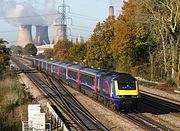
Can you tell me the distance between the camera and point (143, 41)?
5803 centimetres

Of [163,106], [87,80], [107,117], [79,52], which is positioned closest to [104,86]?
[107,117]

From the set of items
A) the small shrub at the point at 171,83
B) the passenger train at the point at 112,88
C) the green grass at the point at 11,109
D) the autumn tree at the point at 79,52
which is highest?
the autumn tree at the point at 79,52

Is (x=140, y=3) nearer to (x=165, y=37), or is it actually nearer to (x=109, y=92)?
(x=165, y=37)

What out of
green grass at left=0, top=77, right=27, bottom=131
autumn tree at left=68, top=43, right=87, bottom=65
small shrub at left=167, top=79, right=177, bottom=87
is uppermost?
autumn tree at left=68, top=43, right=87, bottom=65

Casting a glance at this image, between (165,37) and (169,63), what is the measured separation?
10.8 feet

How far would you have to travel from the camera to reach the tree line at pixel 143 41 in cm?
4694

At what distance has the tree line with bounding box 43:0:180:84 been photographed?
46.9 m

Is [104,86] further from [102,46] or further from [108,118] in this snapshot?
[102,46]

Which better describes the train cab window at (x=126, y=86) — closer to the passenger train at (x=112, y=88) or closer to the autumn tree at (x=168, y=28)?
the passenger train at (x=112, y=88)

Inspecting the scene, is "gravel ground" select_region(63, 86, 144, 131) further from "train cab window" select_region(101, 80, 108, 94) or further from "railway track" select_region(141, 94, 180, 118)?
"railway track" select_region(141, 94, 180, 118)

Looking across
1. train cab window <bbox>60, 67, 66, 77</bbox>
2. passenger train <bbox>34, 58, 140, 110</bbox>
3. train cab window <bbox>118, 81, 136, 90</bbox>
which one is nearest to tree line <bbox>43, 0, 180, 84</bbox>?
train cab window <bbox>60, 67, 66, 77</bbox>

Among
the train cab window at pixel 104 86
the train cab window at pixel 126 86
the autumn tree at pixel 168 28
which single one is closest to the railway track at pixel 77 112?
the train cab window at pixel 104 86

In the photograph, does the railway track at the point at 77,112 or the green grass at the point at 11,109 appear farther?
the green grass at the point at 11,109

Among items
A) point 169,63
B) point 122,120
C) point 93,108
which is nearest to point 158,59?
point 169,63
